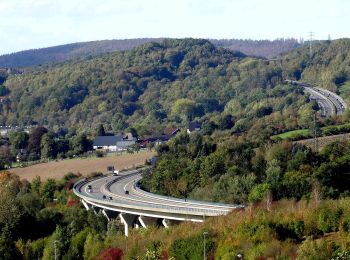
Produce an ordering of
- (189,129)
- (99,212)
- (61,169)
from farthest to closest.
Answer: (189,129) < (61,169) < (99,212)

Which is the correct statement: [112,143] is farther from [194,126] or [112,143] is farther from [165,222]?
[165,222]

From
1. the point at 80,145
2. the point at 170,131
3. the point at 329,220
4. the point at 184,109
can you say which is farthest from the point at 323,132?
the point at 184,109

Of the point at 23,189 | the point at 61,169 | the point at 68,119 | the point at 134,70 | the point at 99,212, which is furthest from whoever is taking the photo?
the point at 134,70

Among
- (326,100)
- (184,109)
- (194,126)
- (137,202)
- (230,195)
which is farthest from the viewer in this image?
(184,109)

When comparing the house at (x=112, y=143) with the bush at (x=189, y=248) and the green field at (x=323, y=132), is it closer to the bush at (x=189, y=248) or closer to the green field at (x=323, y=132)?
the green field at (x=323, y=132)

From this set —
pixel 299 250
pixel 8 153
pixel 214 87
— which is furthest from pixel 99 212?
pixel 214 87

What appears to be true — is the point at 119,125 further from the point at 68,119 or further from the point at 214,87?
the point at 214,87

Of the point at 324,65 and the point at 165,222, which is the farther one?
the point at 324,65
